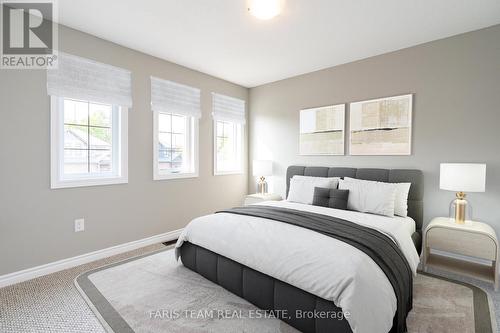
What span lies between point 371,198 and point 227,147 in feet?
8.74

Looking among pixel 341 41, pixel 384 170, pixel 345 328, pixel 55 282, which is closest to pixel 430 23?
pixel 341 41

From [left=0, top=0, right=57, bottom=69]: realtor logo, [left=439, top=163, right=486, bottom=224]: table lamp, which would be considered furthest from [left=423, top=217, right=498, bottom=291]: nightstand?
[left=0, top=0, right=57, bottom=69]: realtor logo

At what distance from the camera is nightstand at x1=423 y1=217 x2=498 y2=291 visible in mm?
2312

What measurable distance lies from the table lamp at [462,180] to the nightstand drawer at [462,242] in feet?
0.68

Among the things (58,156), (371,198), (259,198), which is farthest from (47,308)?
(371,198)

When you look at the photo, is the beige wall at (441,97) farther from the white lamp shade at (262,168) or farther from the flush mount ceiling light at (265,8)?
the flush mount ceiling light at (265,8)

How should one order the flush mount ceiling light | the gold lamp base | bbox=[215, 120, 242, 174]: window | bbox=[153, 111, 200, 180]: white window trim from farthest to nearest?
bbox=[215, 120, 242, 174]: window
bbox=[153, 111, 200, 180]: white window trim
the gold lamp base
the flush mount ceiling light

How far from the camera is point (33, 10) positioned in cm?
238

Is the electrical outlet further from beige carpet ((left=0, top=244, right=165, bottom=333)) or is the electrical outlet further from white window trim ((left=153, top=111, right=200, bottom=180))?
white window trim ((left=153, top=111, right=200, bottom=180))

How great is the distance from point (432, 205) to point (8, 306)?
14.2 ft

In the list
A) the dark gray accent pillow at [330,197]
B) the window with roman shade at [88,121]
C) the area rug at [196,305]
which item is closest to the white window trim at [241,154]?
the window with roman shade at [88,121]

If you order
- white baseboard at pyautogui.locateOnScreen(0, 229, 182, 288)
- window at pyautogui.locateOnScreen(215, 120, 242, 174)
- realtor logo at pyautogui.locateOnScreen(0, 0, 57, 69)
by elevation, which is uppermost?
realtor logo at pyautogui.locateOnScreen(0, 0, 57, 69)

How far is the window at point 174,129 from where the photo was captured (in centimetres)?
347

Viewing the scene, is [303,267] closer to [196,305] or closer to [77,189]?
[196,305]
